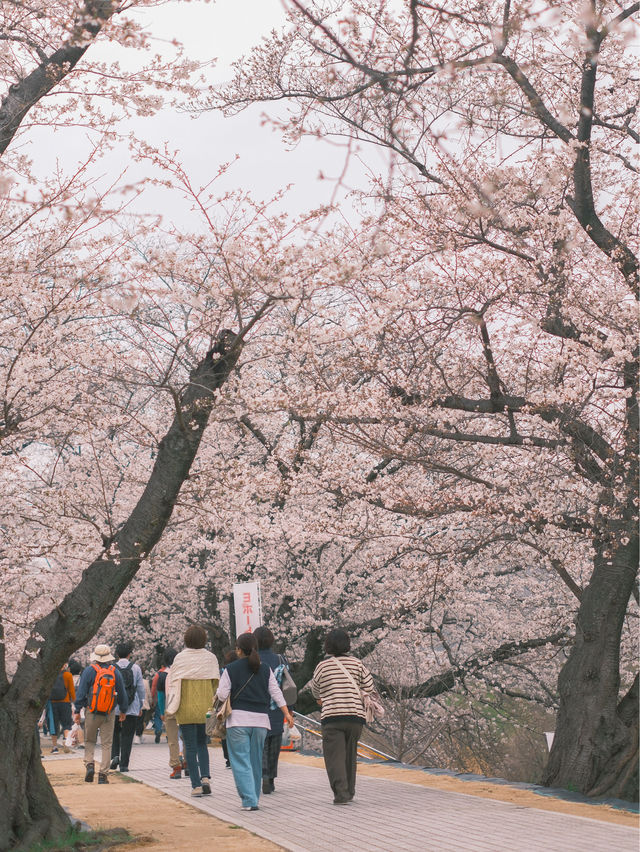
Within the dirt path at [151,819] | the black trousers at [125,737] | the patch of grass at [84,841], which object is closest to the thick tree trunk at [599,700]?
the dirt path at [151,819]

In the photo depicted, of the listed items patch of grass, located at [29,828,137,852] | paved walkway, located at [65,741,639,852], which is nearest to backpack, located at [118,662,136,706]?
paved walkway, located at [65,741,639,852]

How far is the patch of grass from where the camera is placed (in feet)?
22.9

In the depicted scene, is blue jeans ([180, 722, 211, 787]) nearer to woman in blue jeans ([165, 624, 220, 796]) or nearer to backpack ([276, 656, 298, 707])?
woman in blue jeans ([165, 624, 220, 796])

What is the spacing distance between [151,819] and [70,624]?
211 cm

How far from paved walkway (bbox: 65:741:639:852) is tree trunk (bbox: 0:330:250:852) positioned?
1.76 meters

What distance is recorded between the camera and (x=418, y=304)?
10836 mm

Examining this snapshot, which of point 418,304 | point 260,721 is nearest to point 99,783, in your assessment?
point 260,721

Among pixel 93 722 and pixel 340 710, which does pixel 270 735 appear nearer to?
pixel 340 710

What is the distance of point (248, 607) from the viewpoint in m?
14.9

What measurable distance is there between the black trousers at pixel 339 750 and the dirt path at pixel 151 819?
1.26 meters

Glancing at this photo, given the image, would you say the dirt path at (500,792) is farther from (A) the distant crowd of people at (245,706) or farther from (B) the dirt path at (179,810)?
(A) the distant crowd of people at (245,706)

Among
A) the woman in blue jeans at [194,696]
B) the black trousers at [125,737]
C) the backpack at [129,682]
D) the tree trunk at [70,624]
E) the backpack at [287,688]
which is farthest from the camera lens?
the backpack at [129,682]

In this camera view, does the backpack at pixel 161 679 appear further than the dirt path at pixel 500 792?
Yes

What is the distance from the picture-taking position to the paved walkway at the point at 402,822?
22.3 feet
